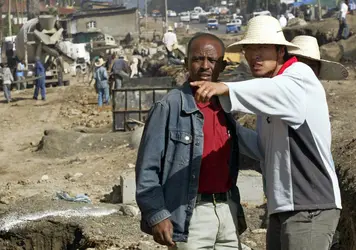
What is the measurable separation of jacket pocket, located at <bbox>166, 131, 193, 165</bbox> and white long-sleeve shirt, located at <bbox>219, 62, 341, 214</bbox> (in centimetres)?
40

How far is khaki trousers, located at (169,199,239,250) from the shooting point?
397 cm

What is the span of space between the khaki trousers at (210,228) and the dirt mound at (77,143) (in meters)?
10.8

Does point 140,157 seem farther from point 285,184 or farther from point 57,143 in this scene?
point 57,143

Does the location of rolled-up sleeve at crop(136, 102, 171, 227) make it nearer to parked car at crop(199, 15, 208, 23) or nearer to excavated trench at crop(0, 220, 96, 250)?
excavated trench at crop(0, 220, 96, 250)

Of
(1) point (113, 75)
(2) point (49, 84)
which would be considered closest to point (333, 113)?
(1) point (113, 75)

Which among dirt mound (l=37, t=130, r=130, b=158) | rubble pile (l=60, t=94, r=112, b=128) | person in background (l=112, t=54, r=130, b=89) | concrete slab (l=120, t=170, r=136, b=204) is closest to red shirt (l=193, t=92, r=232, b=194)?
concrete slab (l=120, t=170, r=136, b=204)

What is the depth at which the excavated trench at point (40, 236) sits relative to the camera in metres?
8.04

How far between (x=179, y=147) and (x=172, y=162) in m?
0.08

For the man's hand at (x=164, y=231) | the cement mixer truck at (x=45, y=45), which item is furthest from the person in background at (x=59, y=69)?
the man's hand at (x=164, y=231)

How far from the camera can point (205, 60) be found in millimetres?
4012

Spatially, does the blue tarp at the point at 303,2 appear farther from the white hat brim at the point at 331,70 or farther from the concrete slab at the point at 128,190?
the white hat brim at the point at 331,70

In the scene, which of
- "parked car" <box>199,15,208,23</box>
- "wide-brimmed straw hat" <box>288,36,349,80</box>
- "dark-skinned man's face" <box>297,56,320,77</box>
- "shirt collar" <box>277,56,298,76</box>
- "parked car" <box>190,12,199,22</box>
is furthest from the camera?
"parked car" <box>190,12,199,22</box>

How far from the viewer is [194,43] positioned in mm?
4070

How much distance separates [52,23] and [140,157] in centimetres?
2784
